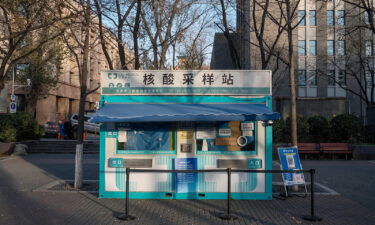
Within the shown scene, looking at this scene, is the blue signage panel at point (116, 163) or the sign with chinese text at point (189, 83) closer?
the blue signage panel at point (116, 163)

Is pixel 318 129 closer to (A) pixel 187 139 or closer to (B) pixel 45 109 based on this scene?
(A) pixel 187 139

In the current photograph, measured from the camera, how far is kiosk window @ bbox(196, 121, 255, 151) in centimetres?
816

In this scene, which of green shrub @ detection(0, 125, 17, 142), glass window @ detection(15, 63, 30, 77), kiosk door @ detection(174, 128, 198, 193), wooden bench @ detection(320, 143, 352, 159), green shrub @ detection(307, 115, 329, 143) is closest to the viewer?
kiosk door @ detection(174, 128, 198, 193)

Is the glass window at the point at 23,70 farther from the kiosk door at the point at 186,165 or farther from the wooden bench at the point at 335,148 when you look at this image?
the kiosk door at the point at 186,165

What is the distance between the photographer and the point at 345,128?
18.0 m

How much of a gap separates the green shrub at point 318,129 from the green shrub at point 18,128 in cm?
1634

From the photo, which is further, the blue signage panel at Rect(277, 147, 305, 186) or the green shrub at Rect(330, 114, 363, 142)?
the green shrub at Rect(330, 114, 363, 142)

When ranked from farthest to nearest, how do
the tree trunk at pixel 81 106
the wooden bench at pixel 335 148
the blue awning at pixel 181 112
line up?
the wooden bench at pixel 335 148, the tree trunk at pixel 81 106, the blue awning at pixel 181 112

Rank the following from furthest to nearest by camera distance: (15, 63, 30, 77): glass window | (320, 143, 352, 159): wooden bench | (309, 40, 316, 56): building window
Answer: (309, 40, 316, 56): building window, (15, 63, 30, 77): glass window, (320, 143, 352, 159): wooden bench

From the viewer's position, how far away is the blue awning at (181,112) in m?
7.29

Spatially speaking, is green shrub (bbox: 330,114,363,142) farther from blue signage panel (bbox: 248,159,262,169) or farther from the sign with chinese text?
blue signage panel (bbox: 248,159,262,169)

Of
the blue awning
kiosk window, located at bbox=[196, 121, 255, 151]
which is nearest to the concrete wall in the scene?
the blue awning

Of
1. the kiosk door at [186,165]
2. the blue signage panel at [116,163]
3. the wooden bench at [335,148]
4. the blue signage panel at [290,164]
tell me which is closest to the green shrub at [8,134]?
the blue signage panel at [116,163]

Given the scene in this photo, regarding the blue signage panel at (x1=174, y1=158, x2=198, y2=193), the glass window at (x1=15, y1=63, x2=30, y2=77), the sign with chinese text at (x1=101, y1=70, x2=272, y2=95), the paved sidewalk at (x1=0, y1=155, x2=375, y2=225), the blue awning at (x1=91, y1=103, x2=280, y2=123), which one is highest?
the glass window at (x1=15, y1=63, x2=30, y2=77)
